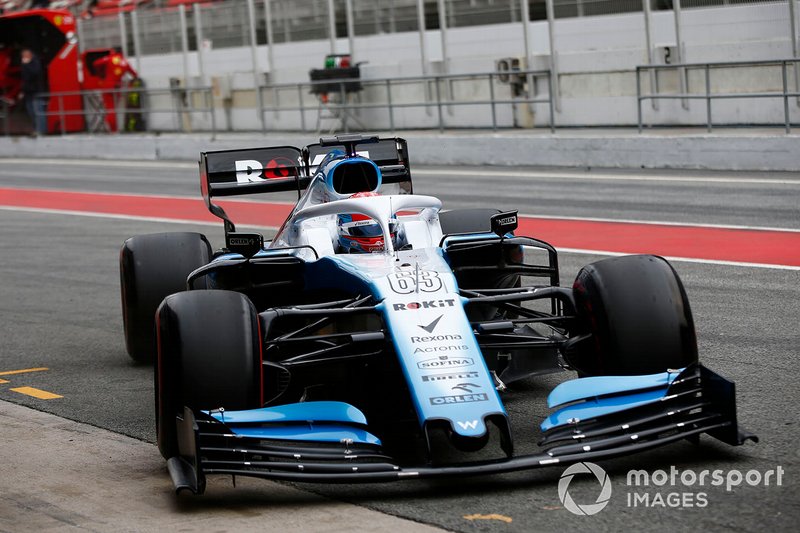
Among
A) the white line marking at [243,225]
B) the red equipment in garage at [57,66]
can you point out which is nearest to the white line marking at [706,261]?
the white line marking at [243,225]

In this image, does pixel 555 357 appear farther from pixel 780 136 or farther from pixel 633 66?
pixel 633 66

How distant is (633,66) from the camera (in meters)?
23.0

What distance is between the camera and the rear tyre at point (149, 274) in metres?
8.27

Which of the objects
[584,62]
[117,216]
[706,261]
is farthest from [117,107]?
[706,261]

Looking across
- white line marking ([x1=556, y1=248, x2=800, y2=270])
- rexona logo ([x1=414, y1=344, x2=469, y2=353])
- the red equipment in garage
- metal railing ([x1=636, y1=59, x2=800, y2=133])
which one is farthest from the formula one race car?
the red equipment in garage

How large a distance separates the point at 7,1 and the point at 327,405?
4207cm

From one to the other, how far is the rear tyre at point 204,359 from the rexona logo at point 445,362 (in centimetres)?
75

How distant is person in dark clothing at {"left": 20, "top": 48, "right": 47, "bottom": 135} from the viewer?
109ft

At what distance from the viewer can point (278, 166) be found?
9117mm

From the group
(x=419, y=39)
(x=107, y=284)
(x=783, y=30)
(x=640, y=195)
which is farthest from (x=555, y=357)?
(x=419, y=39)

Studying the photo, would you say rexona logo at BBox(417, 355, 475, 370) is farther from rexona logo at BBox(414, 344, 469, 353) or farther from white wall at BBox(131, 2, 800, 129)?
white wall at BBox(131, 2, 800, 129)

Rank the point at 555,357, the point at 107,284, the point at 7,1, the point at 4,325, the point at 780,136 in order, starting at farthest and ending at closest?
the point at 7,1
the point at 780,136
the point at 107,284
the point at 4,325
the point at 555,357

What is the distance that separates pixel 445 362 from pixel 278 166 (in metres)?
3.84

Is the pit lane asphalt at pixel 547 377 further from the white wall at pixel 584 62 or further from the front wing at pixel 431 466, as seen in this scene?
the white wall at pixel 584 62
